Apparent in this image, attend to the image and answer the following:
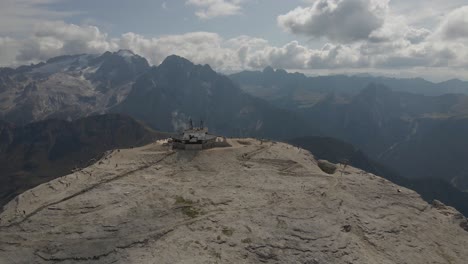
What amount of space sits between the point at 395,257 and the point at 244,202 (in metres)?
25.7

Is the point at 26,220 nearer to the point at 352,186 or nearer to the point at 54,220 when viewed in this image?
the point at 54,220

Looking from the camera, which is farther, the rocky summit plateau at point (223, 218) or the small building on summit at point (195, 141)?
the small building on summit at point (195, 141)

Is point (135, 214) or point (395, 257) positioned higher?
point (135, 214)

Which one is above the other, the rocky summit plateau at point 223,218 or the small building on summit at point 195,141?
the small building on summit at point 195,141

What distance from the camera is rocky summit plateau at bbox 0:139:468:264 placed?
58.1 metres

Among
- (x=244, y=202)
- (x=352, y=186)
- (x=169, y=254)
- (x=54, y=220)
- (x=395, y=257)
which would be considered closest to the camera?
(x=169, y=254)

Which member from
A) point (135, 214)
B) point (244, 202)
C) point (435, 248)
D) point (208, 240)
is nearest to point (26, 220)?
point (135, 214)

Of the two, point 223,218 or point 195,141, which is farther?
point 195,141

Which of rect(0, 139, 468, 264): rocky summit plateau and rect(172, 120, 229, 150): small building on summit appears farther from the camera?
rect(172, 120, 229, 150): small building on summit

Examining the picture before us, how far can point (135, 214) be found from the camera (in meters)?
67.2

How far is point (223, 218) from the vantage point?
6594cm

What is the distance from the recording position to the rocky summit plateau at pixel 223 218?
58.1m

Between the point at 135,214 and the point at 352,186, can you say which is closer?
the point at 135,214

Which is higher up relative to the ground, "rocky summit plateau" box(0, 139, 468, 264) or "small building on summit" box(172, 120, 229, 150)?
"small building on summit" box(172, 120, 229, 150)
